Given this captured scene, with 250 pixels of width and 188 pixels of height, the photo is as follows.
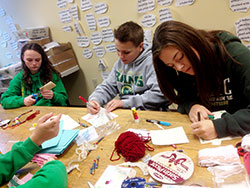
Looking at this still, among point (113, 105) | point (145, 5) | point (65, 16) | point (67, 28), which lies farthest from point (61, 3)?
point (113, 105)

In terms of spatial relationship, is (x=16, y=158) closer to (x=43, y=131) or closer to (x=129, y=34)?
(x=43, y=131)

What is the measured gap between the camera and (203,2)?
1.64m

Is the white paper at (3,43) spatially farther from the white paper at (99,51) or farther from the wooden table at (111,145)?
the wooden table at (111,145)

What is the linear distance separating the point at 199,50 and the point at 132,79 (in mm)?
742

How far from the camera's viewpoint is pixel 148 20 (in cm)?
193

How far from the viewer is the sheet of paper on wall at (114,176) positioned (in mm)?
716

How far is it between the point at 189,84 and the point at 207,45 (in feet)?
1.00

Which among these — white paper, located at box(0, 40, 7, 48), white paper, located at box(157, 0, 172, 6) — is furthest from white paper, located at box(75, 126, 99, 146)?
white paper, located at box(0, 40, 7, 48)

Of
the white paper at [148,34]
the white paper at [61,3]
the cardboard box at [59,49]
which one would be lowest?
the white paper at [148,34]

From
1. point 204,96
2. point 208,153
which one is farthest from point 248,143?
point 204,96

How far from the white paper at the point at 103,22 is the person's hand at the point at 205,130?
1711 millimetres

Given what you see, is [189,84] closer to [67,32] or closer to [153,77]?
[153,77]

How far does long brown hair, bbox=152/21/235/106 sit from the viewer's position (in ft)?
2.81

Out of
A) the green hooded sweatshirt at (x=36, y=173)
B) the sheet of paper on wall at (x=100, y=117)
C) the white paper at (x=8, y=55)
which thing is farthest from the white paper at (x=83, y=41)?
the green hooded sweatshirt at (x=36, y=173)
